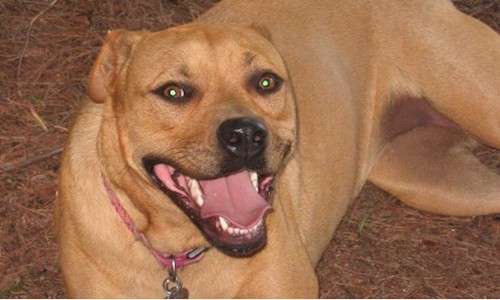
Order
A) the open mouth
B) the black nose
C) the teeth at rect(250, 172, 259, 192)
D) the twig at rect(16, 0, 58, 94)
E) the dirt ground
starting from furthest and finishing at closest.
→ 1. the twig at rect(16, 0, 58, 94)
2. the dirt ground
3. the teeth at rect(250, 172, 259, 192)
4. the open mouth
5. the black nose

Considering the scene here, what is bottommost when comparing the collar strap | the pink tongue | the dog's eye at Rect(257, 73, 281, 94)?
the collar strap

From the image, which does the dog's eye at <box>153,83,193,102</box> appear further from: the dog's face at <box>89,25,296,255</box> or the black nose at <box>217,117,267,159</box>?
the black nose at <box>217,117,267,159</box>

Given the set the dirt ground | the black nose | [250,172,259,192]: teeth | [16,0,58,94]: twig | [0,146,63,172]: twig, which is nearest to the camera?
the black nose

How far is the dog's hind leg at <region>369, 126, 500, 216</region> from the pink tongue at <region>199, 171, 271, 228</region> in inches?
80.2

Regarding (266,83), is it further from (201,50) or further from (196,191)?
(196,191)

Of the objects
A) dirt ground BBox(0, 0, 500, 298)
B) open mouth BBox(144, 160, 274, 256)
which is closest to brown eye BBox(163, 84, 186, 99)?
open mouth BBox(144, 160, 274, 256)

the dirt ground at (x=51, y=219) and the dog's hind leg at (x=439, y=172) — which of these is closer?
the dirt ground at (x=51, y=219)

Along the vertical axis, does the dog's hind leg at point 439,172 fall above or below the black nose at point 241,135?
below

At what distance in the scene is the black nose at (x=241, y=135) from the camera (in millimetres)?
3758

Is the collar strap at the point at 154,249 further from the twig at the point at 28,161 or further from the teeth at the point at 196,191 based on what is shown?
the twig at the point at 28,161

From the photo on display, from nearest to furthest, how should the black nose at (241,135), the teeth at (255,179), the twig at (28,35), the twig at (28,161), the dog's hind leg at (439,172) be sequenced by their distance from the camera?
the black nose at (241,135)
the teeth at (255,179)
the dog's hind leg at (439,172)
the twig at (28,161)
the twig at (28,35)

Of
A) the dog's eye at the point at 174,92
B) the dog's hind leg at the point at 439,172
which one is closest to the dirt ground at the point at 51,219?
the dog's hind leg at the point at 439,172

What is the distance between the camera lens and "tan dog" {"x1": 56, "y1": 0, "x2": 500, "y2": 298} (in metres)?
3.96

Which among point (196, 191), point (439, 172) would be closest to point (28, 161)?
point (196, 191)
